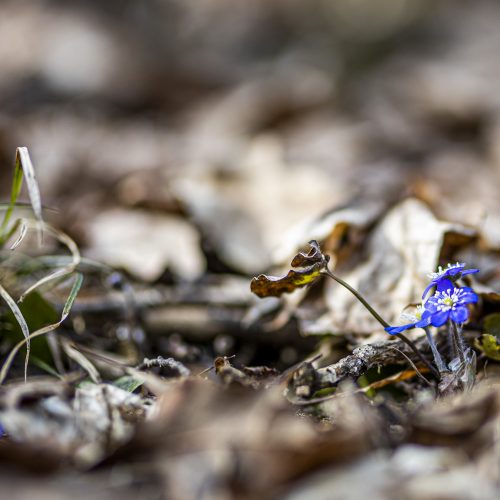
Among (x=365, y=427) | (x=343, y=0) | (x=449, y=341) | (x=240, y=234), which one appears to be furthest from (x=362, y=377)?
(x=343, y=0)

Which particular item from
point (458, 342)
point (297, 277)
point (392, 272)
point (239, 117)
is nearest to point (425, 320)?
point (458, 342)

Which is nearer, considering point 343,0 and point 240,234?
point 240,234

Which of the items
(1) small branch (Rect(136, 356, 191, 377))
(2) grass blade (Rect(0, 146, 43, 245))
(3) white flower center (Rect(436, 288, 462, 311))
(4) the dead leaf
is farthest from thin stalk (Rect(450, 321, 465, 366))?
(2) grass blade (Rect(0, 146, 43, 245))

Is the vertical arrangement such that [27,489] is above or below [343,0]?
below

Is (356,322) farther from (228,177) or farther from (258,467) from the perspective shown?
(228,177)

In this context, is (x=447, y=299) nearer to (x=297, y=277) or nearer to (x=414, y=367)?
(x=414, y=367)

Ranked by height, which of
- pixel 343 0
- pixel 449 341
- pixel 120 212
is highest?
pixel 343 0

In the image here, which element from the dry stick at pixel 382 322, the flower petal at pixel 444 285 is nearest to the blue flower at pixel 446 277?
the flower petal at pixel 444 285
